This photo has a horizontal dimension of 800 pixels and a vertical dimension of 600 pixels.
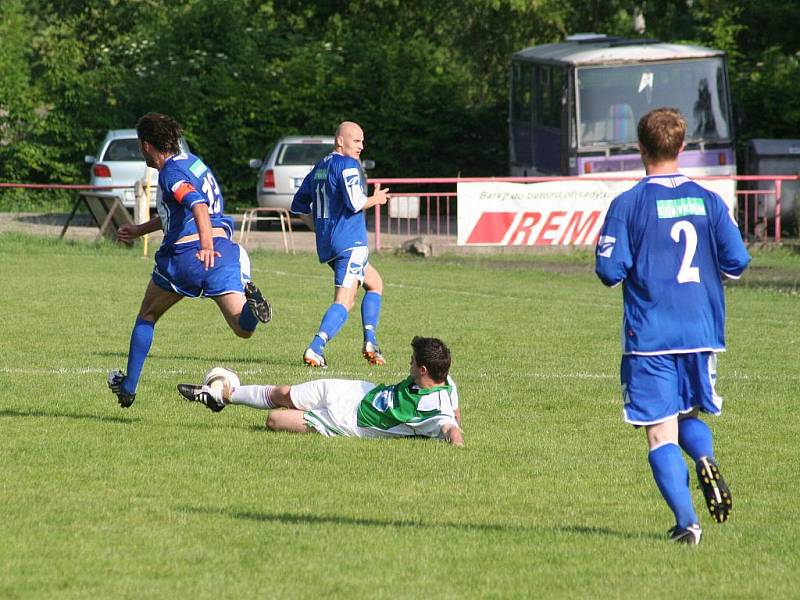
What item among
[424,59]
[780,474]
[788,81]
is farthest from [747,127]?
[780,474]

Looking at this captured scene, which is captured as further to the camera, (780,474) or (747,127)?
(747,127)

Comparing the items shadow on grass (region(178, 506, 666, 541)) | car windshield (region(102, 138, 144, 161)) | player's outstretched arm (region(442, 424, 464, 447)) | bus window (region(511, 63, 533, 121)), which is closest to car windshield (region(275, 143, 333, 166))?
car windshield (region(102, 138, 144, 161))

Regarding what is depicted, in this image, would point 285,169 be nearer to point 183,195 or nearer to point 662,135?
point 183,195

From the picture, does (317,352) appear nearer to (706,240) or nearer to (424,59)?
(706,240)

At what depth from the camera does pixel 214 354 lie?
12156 mm

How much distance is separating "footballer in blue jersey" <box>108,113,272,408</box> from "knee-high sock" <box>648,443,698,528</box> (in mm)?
3287

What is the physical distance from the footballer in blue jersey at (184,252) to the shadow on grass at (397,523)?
2.24 meters

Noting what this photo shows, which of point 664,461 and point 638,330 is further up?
point 638,330

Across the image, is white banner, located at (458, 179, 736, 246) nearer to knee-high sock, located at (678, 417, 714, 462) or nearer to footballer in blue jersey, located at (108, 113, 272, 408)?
footballer in blue jersey, located at (108, 113, 272, 408)

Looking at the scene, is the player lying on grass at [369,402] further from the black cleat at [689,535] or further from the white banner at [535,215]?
the white banner at [535,215]

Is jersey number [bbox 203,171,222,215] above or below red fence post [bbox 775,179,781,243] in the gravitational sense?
above

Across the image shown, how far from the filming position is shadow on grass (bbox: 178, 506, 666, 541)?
6.21 metres

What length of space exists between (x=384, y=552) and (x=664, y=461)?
1.14 m

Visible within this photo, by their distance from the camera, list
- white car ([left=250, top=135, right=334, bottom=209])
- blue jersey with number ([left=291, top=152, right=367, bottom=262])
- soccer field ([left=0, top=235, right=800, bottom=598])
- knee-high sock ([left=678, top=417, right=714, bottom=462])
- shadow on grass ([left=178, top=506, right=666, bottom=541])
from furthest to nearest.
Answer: white car ([left=250, top=135, right=334, bottom=209]), blue jersey with number ([left=291, top=152, right=367, bottom=262]), shadow on grass ([left=178, top=506, right=666, bottom=541]), knee-high sock ([left=678, top=417, right=714, bottom=462]), soccer field ([left=0, top=235, right=800, bottom=598])
